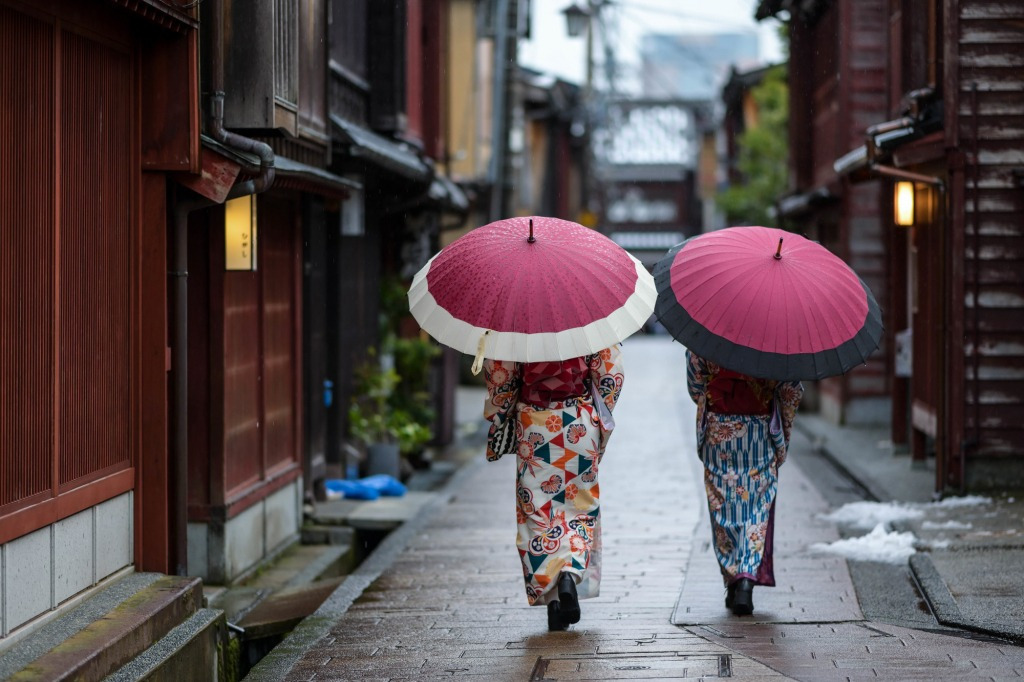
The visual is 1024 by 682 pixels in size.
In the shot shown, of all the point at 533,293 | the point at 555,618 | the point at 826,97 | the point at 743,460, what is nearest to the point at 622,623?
the point at 555,618

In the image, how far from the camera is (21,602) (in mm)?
6180

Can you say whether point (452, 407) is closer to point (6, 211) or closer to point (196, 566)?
point (196, 566)

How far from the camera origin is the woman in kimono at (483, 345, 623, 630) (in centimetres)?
759

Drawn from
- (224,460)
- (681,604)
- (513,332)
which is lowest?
(681,604)

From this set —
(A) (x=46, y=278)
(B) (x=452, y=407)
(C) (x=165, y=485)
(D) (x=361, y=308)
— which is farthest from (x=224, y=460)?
(B) (x=452, y=407)

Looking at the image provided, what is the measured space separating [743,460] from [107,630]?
12.4ft

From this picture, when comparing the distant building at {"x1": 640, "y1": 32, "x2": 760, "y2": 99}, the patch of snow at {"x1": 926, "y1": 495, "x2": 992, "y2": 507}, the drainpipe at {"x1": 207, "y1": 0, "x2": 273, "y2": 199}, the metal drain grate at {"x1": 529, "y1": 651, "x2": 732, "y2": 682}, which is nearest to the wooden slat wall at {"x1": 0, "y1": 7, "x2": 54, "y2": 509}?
the drainpipe at {"x1": 207, "y1": 0, "x2": 273, "y2": 199}

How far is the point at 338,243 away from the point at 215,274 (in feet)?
16.3

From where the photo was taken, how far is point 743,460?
8.09 metres

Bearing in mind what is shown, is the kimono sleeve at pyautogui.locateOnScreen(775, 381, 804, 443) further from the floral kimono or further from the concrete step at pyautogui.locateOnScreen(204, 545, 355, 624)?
the concrete step at pyautogui.locateOnScreen(204, 545, 355, 624)

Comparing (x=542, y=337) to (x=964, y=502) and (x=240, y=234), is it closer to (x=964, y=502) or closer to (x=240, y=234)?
(x=240, y=234)

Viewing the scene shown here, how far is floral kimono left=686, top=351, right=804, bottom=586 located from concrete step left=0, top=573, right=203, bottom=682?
3.14 m

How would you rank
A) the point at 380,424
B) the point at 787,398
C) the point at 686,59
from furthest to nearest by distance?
the point at 686,59 → the point at 380,424 → the point at 787,398

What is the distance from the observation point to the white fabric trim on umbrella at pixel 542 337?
277 inches
